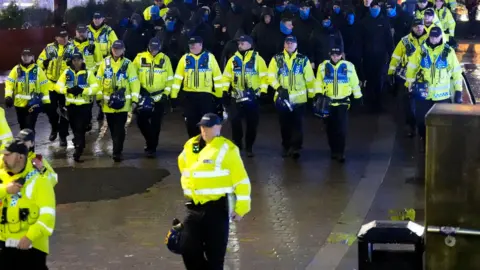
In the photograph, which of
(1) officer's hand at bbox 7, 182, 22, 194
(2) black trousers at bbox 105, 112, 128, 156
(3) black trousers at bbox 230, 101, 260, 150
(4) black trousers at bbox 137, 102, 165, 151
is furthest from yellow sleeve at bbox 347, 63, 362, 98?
(1) officer's hand at bbox 7, 182, 22, 194

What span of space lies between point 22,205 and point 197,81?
23.4ft

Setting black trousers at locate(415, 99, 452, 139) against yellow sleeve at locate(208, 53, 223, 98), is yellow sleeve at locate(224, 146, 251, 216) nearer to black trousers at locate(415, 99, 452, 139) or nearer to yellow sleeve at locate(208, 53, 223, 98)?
yellow sleeve at locate(208, 53, 223, 98)

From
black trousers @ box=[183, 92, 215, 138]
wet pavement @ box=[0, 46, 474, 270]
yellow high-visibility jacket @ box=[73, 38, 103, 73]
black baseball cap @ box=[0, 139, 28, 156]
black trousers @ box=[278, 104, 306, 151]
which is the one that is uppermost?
yellow high-visibility jacket @ box=[73, 38, 103, 73]

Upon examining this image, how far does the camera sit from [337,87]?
43.6 feet

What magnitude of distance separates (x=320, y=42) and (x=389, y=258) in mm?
10685

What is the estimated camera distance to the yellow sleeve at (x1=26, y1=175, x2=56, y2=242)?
21.8ft

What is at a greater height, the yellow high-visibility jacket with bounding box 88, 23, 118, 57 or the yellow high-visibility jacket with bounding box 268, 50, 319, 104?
the yellow high-visibility jacket with bounding box 88, 23, 118, 57

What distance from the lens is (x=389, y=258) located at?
662 centimetres

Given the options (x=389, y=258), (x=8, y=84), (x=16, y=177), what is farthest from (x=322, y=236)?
(x=8, y=84)

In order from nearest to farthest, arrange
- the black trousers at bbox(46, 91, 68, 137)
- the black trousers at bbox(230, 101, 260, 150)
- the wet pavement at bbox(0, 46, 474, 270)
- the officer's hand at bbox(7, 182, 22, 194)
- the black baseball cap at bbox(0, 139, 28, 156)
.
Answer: the officer's hand at bbox(7, 182, 22, 194) → the black baseball cap at bbox(0, 139, 28, 156) → the wet pavement at bbox(0, 46, 474, 270) → the black trousers at bbox(230, 101, 260, 150) → the black trousers at bbox(46, 91, 68, 137)

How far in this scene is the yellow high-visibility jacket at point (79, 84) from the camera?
1371cm

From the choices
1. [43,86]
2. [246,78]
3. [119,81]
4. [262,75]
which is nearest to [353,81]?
[262,75]

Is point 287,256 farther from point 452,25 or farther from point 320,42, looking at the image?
point 452,25

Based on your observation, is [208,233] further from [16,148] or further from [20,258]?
[16,148]
